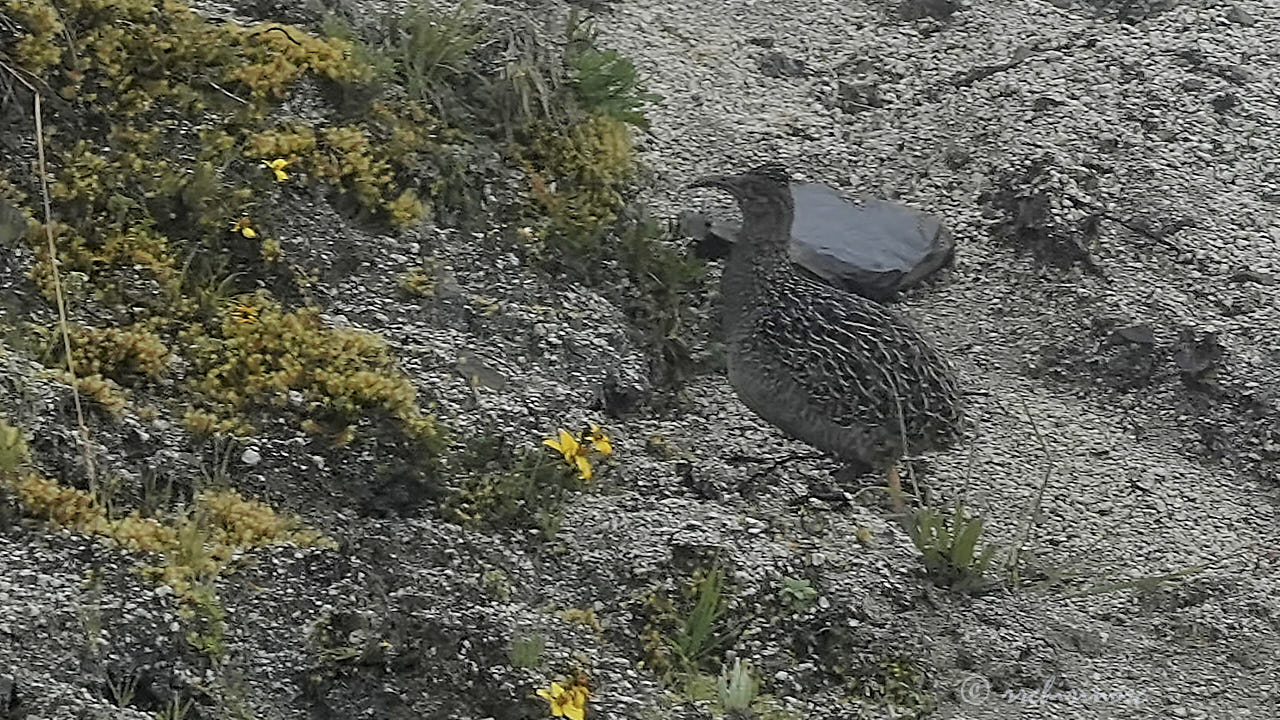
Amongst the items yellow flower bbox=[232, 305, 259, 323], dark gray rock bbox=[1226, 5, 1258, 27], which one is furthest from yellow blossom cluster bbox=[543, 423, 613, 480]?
dark gray rock bbox=[1226, 5, 1258, 27]

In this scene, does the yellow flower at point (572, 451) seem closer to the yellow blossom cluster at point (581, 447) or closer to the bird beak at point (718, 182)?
the yellow blossom cluster at point (581, 447)

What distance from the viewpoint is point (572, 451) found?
4.89m

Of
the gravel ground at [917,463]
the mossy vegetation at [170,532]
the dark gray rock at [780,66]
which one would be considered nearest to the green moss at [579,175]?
the gravel ground at [917,463]

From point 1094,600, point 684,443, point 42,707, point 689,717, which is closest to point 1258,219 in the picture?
point 1094,600

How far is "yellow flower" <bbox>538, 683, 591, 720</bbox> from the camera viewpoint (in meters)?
4.17

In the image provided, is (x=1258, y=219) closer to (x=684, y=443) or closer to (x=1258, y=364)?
(x=1258, y=364)

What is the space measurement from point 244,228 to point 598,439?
4.38 feet

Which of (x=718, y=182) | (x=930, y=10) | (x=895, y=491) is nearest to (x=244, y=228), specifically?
(x=718, y=182)

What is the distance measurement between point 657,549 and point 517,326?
1.05 m

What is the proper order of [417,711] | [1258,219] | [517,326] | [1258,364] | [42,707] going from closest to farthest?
[42,707], [417,711], [517,326], [1258,364], [1258,219]

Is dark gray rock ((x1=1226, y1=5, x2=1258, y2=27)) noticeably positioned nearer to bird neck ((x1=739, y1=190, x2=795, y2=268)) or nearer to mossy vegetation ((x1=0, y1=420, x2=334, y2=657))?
bird neck ((x1=739, y1=190, x2=795, y2=268))

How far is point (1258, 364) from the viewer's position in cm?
608
